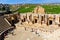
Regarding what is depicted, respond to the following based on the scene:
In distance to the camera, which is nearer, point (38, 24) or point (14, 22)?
point (38, 24)

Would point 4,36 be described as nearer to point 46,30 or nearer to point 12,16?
point 46,30

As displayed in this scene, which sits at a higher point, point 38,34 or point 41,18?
point 41,18

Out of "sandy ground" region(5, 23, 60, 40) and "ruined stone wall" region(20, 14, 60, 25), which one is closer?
"sandy ground" region(5, 23, 60, 40)

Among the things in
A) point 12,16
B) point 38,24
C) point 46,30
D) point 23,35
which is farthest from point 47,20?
point 23,35

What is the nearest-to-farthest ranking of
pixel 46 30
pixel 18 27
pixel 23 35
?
pixel 23 35, pixel 46 30, pixel 18 27

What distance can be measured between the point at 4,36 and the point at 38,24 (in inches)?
418

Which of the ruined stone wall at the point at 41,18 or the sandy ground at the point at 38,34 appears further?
the ruined stone wall at the point at 41,18

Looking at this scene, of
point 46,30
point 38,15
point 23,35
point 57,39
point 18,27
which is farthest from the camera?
point 38,15

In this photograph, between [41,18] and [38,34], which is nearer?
[38,34]

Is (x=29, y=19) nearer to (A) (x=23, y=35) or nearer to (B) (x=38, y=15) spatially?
(B) (x=38, y=15)

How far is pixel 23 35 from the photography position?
30125 mm

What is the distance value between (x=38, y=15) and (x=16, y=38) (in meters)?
13.0

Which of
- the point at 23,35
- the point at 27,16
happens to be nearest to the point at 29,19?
the point at 27,16

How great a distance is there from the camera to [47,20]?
39312mm
